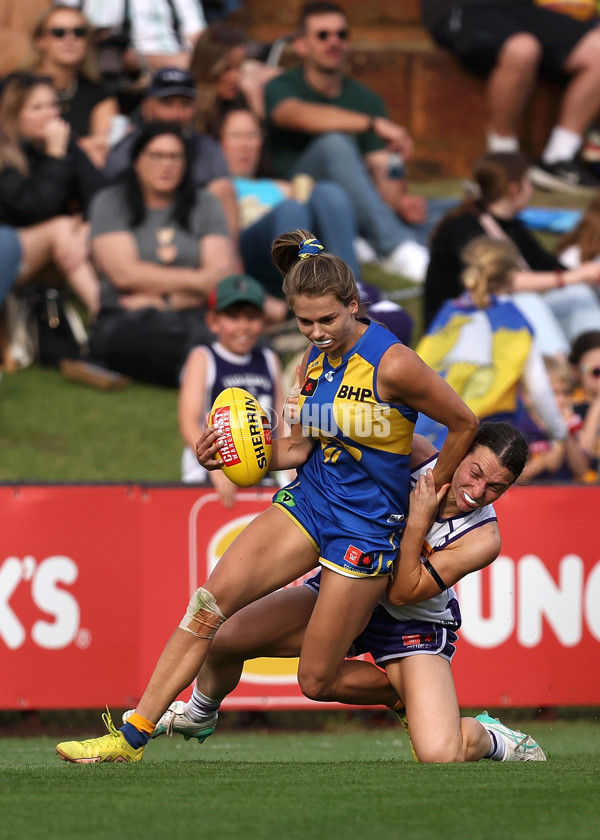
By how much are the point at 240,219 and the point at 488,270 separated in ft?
10.3

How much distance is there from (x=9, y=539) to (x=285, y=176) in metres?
4.84

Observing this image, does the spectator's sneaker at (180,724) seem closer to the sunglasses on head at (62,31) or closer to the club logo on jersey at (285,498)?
the club logo on jersey at (285,498)

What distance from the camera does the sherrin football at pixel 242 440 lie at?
5125 millimetres

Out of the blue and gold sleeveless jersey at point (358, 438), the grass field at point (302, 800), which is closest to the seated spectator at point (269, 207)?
the blue and gold sleeveless jersey at point (358, 438)

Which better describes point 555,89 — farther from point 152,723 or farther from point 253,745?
point 152,723

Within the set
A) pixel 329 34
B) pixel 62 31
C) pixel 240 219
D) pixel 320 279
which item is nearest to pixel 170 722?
pixel 320 279

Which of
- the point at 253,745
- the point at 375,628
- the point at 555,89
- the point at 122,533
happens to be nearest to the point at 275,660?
the point at 253,745

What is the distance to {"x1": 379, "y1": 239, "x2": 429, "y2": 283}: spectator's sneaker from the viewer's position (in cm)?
1145

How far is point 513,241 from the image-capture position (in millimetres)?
9516

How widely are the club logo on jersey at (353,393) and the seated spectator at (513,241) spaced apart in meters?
4.22

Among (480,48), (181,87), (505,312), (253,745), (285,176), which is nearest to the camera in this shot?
(253,745)

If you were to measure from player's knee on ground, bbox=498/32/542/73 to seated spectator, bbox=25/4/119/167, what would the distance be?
12.3 ft

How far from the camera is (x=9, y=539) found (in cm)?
744

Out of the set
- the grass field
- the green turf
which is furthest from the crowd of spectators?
the grass field
